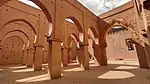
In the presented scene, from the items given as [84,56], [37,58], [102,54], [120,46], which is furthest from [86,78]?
[120,46]

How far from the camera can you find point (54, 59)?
6.78 meters

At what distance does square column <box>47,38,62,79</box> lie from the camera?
21.6 ft

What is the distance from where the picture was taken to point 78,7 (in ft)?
34.0

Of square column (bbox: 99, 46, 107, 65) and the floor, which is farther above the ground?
square column (bbox: 99, 46, 107, 65)

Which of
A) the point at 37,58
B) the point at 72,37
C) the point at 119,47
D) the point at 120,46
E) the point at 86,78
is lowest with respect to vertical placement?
the point at 86,78

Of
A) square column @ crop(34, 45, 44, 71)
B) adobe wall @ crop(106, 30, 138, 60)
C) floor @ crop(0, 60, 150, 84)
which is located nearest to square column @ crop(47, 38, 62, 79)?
floor @ crop(0, 60, 150, 84)

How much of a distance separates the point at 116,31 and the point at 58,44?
59.2 feet

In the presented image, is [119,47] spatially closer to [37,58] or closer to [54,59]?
[37,58]

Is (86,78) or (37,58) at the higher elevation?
(37,58)

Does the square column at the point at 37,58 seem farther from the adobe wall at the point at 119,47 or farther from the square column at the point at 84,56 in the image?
the adobe wall at the point at 119,47

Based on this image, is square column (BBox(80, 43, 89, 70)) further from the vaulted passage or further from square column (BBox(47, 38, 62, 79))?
square column (BBox(47, 38, 62, 79))

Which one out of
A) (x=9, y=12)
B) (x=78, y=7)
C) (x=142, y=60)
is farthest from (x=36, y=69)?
(x=142, y=60)

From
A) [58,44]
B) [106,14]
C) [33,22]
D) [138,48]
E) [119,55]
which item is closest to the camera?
[58,44]

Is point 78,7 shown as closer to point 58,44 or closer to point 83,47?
point 83,47
